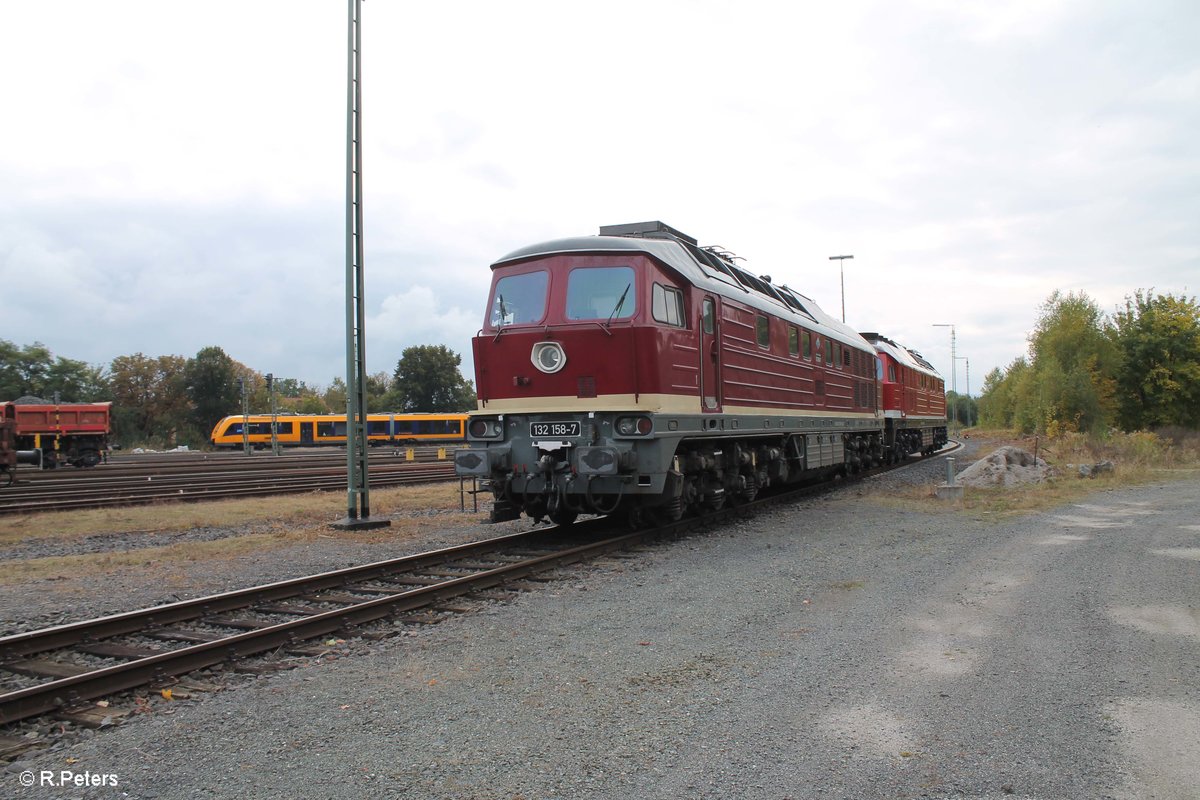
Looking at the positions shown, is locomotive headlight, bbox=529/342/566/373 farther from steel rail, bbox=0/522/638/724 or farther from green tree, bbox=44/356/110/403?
green tree, bbox=44/356/110/403

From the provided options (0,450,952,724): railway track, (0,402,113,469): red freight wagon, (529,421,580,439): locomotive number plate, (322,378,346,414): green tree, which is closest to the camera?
(0,450,952,724): railway track

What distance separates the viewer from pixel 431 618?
6.79m

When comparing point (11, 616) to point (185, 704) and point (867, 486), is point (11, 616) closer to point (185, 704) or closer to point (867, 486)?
point (185, 704)

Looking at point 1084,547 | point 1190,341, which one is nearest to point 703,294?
point 1084,547

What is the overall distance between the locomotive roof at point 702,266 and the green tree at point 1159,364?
26.6 metres

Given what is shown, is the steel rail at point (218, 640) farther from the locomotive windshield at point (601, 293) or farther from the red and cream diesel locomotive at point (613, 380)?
the locomotive windshield at point (601, 293)

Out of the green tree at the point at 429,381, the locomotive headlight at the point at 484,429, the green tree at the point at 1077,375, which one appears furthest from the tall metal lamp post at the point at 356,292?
the green tree at the point at 429,381

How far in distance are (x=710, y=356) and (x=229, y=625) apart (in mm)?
7014

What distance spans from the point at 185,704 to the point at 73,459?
37063 mm

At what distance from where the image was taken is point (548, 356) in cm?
1004

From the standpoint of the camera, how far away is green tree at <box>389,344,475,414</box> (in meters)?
81.1

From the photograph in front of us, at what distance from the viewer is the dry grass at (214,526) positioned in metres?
10.1

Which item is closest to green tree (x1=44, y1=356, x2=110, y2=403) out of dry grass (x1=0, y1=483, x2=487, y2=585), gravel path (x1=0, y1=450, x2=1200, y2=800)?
dry grass (x1=0, y1=483, x2=487, y2=585)

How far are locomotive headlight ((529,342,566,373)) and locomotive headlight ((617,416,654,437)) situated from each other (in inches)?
40.9
